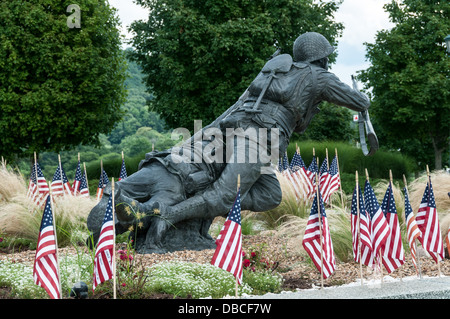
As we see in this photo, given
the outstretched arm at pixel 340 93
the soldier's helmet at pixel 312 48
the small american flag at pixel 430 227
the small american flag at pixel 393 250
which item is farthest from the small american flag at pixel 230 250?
the soldier's helmet at pixel 312 48

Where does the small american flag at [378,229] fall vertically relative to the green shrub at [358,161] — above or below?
below

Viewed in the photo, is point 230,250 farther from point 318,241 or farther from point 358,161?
point 358,161

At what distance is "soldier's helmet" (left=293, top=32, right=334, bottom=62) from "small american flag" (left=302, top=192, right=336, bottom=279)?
Answer: 2451mm

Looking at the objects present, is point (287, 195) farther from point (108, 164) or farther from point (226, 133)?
point (108, 164)

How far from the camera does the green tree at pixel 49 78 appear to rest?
1825 centimetres

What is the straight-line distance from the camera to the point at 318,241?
5.75 meters

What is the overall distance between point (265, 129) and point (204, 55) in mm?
14597

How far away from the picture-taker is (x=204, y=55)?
2141cm

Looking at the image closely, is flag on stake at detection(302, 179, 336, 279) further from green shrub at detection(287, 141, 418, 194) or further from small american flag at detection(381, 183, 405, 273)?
green shrub at detection(287, 141, 418, 194)

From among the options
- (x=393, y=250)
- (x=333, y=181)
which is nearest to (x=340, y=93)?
(x=393, y=250)

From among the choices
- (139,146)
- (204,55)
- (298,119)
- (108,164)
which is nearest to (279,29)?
(204,55)

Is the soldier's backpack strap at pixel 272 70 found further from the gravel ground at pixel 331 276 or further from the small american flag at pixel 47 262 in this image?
the small american flag at pixel 47 262

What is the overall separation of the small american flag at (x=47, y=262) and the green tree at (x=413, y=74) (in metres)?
18.4

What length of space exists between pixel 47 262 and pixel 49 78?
1499 centimetres
